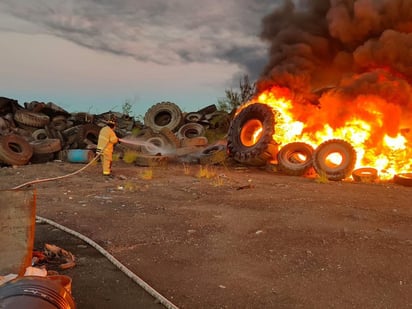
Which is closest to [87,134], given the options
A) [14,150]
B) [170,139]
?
[14,150]

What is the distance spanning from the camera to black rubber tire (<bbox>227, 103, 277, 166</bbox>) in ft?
41.2

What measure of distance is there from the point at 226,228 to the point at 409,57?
30.9 feet

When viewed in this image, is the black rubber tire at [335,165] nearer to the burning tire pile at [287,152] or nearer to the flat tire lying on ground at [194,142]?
the burning tire pile at [287,152]

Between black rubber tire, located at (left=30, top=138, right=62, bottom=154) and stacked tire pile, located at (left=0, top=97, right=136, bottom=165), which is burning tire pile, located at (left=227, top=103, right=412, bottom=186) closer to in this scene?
stacked tire pile, located at (left=0, top=97, right=136, bottom=165)

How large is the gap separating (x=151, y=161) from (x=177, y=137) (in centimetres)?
457

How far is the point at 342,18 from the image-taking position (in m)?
14.1

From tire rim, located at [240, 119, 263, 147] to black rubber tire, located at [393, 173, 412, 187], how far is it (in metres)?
4.91

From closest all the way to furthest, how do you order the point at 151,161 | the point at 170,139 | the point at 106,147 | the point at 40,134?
1. the point at 106,147
2. the point at 151,161
3. the point at 170,139
4. the point at 40,134

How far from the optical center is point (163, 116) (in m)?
20.3

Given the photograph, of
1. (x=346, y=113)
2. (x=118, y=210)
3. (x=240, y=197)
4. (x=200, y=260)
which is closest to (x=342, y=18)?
(x=346, y=113)

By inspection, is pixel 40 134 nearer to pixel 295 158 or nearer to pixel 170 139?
pixel 170 139

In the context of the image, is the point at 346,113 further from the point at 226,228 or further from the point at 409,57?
the point at 226,228

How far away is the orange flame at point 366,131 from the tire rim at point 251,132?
3.67 feet

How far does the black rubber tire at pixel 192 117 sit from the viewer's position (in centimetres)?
2006
